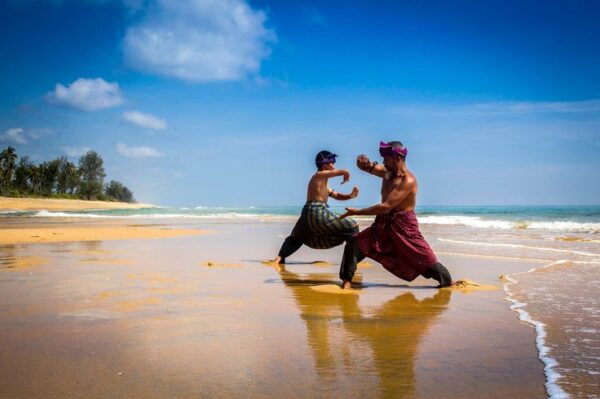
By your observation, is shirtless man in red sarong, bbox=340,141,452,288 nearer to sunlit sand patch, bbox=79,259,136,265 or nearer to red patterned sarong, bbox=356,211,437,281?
red patterned sarong, bbox=356,211,437,281

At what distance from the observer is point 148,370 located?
278 centimetres

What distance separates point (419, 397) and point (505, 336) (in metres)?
1.47

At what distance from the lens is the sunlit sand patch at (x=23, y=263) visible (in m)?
7.24

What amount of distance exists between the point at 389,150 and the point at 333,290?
1705 mm

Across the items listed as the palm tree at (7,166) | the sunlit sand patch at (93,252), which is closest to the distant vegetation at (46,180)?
the palm tree at (7,166)

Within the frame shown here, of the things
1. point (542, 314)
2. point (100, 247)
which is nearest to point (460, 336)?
point (542, 314)

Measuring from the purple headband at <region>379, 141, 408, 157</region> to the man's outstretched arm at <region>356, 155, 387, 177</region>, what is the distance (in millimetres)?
160

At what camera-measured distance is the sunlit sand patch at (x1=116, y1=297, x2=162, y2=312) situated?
444 centimetres

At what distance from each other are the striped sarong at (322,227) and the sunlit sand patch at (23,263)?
3878 mm

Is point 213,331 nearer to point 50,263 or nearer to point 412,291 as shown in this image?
point 412,291

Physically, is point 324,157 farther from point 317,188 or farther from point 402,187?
point 402,187

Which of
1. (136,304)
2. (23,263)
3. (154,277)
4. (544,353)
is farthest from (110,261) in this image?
(544,353)

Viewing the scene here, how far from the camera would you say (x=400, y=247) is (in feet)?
19.0

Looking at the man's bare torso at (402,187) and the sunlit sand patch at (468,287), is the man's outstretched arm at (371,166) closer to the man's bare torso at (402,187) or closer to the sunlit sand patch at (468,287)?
the man's bare torso at (402,187)
